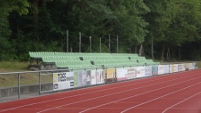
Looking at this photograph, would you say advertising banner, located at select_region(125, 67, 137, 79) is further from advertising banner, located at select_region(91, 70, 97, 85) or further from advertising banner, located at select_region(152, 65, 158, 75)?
advertising banner, located at select_region(91, 70, 97, 85)

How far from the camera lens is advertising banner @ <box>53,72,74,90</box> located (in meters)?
22.2

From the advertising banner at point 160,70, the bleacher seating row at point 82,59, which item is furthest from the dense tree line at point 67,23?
the advertising banner at point 160,70

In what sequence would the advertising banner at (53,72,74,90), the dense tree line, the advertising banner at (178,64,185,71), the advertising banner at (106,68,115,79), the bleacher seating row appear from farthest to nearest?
the advertising banner at (178,64,185,71)
the dense tree line
the bleacher seating row
the advertising banner at (106,68,115,79)
the advertising banner at (53,72,74,90)

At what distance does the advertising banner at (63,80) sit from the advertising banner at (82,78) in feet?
1.97

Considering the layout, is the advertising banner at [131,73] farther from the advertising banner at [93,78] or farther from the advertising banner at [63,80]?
the advertising banner at [63,80]

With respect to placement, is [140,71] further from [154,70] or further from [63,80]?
[63,80]

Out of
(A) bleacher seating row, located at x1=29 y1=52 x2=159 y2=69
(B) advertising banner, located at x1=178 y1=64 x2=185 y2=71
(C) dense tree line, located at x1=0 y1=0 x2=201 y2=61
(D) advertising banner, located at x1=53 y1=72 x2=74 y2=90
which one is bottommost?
(D) advertising banner, located at x1=53 y1=72 x2=74 y2=90

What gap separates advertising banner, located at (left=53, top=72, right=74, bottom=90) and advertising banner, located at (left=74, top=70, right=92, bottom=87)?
0.60m

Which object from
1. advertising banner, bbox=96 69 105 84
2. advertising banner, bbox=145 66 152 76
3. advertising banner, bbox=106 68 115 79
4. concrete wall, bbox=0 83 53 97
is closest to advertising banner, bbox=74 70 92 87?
advertising banner, bbox=96 69 105 84

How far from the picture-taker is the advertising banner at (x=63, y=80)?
2217 centimetres

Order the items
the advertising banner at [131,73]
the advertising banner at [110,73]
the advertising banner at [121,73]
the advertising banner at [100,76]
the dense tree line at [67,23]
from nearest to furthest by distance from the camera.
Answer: the advertising banner at [100,76]
the advertising banner at [110,73]
the advertising banner at [121,73]
the advertising banner at [131,73]
the dense tree line at [67,23]

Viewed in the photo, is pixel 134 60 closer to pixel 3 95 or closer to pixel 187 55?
pixel 3 95

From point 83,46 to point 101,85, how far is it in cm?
1493

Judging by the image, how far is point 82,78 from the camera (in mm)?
25688
